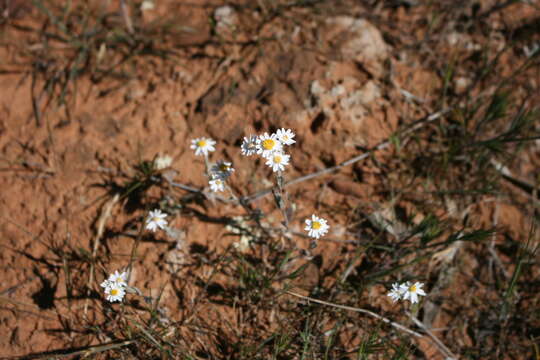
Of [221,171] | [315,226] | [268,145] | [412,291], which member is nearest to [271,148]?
[268,145]

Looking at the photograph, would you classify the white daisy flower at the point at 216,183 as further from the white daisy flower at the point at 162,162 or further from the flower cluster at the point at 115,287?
the flower cluster at the point at 115,287

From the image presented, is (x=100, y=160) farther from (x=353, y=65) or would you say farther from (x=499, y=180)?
(x=499, y=180)

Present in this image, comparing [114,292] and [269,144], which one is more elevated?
[269,144]

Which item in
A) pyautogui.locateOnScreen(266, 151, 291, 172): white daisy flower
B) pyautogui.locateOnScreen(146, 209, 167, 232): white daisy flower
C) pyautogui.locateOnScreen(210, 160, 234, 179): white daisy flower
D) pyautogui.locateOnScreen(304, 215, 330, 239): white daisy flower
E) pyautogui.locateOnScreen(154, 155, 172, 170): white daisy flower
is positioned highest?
pyautogui.locateOnScreen(154, 155, 172, 170): white daisy flower

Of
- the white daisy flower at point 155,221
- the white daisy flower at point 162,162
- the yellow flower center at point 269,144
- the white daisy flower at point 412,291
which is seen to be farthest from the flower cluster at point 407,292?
the white daisy flower at point 162,162

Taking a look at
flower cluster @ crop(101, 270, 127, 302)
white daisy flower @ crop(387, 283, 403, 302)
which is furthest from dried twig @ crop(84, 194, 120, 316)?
white daisy flower @ crop(387, 283, 403, 302)

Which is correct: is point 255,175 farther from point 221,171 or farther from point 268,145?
point 268,145

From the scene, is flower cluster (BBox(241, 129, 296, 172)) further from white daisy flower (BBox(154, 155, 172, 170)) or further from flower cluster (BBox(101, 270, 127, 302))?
flower cluster (BBox(101, 270, 127, 302))

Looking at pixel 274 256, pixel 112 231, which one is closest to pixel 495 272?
pixel 274 256
